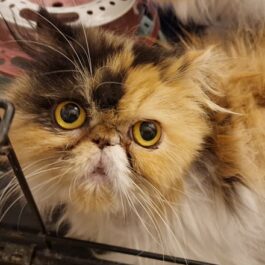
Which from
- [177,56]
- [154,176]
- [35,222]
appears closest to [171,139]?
[154,176]

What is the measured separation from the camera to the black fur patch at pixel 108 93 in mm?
731

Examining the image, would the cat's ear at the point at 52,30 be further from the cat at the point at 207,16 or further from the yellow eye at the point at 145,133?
the cat at the point at 207,16

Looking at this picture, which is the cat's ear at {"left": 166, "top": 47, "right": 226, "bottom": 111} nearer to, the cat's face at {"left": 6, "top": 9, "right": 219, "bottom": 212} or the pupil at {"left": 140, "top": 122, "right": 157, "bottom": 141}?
the cat's face at {"left": 6, "top": 9, "right": 219, "bottom": 212}

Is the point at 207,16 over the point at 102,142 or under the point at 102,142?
over

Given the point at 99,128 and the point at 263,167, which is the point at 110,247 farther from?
the point at 263,167

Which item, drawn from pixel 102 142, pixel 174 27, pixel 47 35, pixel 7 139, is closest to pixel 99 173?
pixel 102 142

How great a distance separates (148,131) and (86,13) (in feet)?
2.12

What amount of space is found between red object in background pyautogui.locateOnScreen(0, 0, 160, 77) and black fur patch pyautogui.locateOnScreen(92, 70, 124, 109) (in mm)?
371

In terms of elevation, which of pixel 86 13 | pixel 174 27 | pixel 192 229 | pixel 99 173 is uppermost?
pixel 86 13

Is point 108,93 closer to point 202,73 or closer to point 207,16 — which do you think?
point 202,73

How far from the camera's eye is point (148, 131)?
76 centimetres

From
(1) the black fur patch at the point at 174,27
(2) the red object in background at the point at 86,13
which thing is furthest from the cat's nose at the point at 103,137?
(1) the black fur patch at the point at 174,27

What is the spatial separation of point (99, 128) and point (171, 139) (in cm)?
14

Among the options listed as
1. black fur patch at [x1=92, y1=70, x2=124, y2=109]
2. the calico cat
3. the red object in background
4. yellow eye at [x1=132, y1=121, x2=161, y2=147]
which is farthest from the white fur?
the red object in background
